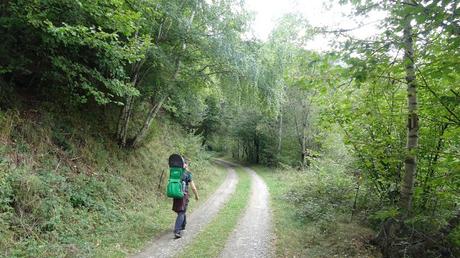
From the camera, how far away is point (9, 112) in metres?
7.46

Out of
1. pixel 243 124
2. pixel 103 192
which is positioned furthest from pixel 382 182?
pixel 243 124

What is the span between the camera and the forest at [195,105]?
13.2 feet

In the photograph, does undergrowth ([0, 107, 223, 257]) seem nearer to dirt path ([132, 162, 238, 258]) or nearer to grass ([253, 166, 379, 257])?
dirt path ([132, 162, 238, 258])

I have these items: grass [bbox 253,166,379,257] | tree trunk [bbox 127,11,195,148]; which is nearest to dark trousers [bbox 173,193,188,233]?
grass [bbox 253,166,379,257]

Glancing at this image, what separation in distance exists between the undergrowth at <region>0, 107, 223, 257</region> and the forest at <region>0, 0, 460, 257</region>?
1.6 inches

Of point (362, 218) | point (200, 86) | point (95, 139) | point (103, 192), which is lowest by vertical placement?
point (103, 192)

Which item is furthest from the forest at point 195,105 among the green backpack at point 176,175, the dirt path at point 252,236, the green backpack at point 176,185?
the dirt path at point 252,236

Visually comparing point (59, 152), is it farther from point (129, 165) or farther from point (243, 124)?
point (243, 124)

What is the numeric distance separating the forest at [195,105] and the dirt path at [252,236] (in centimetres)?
154

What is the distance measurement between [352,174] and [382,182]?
2.18 meters

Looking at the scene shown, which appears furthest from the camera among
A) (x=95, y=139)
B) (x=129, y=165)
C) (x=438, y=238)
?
(x=129, y=165)

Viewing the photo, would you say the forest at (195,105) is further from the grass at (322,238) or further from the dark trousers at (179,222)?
the dark trousers at (179,222)

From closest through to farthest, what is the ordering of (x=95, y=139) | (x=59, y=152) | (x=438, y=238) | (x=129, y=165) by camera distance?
(x=438, y=238) < (x=59, y=152) < (x=95, y=139) < (x=129, y=165)

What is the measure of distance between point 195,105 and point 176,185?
26.9ft
